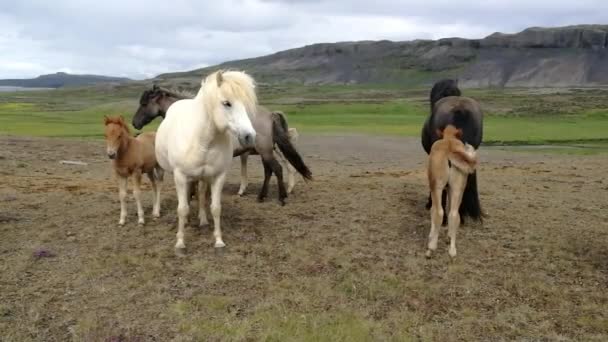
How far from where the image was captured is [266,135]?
33.4 ft

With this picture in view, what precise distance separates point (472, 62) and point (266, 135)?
490ft

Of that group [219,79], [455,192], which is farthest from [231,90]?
[455,192]

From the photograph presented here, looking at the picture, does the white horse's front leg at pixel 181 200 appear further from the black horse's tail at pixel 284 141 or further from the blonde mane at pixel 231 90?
the black horse's tail at pixel 284 141

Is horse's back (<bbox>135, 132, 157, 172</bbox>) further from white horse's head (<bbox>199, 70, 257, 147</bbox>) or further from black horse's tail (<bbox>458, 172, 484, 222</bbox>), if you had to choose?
black horse's tail (<bbox>458, 172, 484, 222</bbox>)

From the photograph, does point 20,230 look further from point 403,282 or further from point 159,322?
point 403,282

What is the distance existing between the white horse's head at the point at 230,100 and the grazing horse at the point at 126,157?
2017 millimetres

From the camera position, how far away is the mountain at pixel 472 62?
133 metres

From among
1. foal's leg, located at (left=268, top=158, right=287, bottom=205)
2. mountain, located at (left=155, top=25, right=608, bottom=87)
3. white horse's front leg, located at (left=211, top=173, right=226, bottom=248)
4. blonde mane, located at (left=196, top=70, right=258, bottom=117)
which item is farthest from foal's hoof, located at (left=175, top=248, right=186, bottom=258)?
mountain, located at (left=155, top=25, right=608, bottom=87)

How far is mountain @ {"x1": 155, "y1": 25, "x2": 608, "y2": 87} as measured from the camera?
436 feet

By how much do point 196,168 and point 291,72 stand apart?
16533 centimetres

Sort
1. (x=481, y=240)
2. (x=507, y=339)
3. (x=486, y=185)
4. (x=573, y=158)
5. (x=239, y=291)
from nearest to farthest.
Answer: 1. (x=507, y=339)
2. (x=239, y=291)
3. (x=481, y=240)
4. (x=486, y=185)
5. (x=573, y=158)

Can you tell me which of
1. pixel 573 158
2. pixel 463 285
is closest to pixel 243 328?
pixel 463 285

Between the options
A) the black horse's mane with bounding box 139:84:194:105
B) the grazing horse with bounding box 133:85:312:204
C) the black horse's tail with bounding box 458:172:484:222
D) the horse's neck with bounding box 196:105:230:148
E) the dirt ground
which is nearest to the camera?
the dirt ground

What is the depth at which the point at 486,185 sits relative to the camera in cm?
1293
